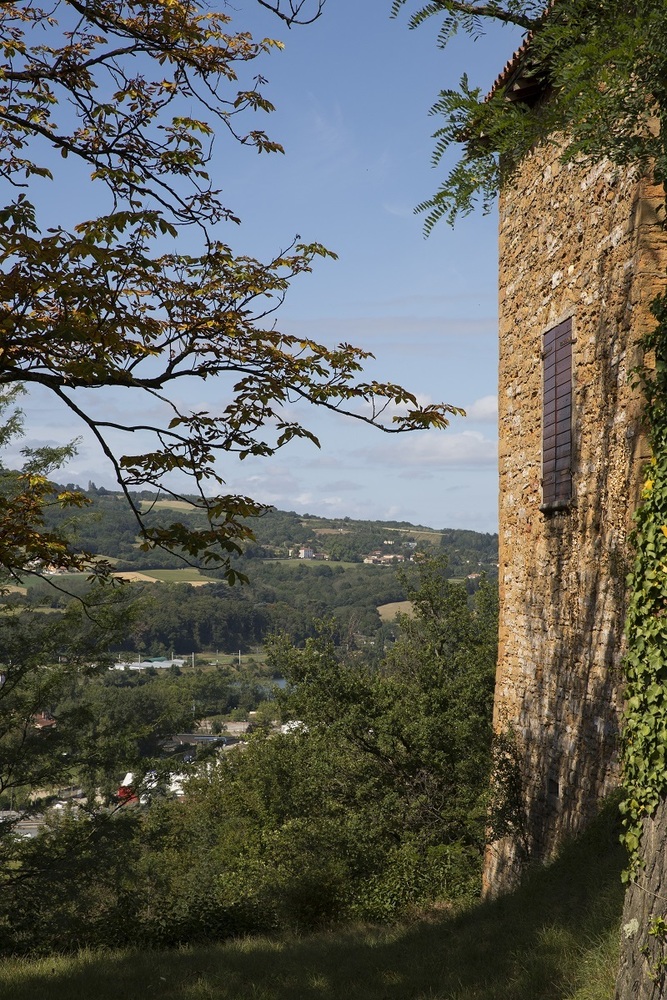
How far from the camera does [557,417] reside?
8570 mm

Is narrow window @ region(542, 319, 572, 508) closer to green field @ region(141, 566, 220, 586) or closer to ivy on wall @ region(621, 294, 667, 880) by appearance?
ivy on wall @ region(621, 294, 667, 880)

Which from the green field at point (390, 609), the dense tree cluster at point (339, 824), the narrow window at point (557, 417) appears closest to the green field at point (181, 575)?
the green field at point (390, 609)

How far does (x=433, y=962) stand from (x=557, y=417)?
5.05 m

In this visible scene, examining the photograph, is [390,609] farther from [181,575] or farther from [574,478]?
[574,478]

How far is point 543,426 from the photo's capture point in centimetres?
898

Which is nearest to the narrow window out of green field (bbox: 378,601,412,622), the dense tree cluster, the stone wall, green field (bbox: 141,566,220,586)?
the stone wall

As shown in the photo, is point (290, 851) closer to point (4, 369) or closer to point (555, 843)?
point (555, 843)

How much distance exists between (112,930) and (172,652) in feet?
236

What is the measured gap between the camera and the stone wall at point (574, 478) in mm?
7082

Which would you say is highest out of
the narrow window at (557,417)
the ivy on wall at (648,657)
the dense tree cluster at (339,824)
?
the narrow window at (557,417)

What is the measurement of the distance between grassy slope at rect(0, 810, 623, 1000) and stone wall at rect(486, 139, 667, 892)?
107 centimetres

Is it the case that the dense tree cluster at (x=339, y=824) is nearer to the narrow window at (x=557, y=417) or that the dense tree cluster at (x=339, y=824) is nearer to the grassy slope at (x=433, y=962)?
the grassy slope at (x=433, y=962)

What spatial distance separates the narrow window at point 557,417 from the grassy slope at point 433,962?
310 cm

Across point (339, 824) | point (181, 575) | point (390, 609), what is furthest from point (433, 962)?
point (181, 575)
